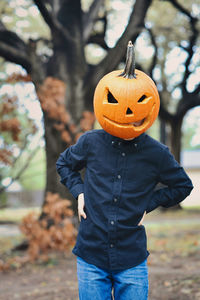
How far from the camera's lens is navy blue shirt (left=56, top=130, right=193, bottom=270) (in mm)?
2348

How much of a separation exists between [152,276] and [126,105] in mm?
3865

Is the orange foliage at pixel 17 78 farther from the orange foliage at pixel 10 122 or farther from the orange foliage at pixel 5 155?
the orange foliage at pixel 5 155

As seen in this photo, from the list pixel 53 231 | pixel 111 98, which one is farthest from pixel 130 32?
pixel 111 98

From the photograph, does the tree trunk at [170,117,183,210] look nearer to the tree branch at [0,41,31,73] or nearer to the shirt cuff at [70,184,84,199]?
the tree branch at [0,41,31,73]

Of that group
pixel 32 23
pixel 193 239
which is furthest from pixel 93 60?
pixel 193 239

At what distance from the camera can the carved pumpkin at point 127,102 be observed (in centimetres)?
236

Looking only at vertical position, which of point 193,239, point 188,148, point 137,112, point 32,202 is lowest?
point 188,148

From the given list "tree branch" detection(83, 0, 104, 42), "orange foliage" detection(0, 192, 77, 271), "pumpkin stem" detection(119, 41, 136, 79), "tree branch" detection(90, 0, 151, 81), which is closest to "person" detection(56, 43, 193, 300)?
"pumpkin stem" detection(119, 41, 136, 79)

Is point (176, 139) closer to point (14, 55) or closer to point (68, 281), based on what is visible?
point (14, 55)

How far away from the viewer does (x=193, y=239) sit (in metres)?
8.77

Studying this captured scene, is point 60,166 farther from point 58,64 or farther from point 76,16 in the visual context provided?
point 76,16

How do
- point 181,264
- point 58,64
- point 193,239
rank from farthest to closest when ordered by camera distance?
point 193,239
point 58,64
point 181,264

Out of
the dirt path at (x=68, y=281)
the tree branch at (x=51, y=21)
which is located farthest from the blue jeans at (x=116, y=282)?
the tree branch at (x=51, y=21)

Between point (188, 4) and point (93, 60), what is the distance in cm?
536
